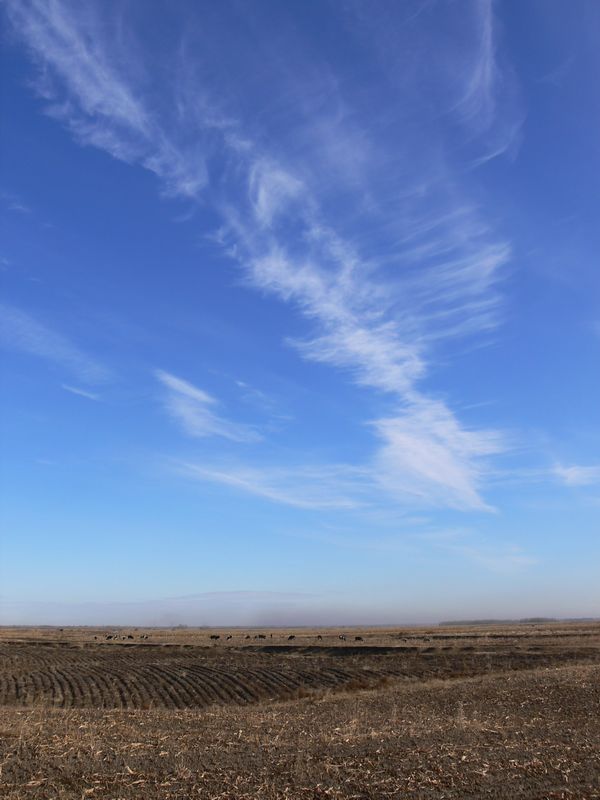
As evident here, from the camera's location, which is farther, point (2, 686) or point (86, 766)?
point (2, 686)

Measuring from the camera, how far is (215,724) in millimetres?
22906

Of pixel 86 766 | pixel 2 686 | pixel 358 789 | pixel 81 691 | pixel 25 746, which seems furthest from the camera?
pixel 2 686

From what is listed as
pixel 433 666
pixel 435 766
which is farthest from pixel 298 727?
pixel 433 666

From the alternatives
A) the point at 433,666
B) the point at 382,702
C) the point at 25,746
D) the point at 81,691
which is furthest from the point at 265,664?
the point at 25,746

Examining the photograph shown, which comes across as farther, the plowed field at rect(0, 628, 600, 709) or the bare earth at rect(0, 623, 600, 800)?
the plowed field at rect(0, 628, 600, 709)

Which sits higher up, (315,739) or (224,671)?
(224,671)

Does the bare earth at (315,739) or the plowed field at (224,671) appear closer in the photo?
the bare earth at (315,739)

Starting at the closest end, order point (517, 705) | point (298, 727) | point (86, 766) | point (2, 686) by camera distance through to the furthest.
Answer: point (86, 766) < point (298, 727) < point (517, 705) < point (2, 686)

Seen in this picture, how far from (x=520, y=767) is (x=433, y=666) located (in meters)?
33.9

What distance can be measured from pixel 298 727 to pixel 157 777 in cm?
808

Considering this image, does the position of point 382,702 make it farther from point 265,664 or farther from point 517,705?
point 265,664

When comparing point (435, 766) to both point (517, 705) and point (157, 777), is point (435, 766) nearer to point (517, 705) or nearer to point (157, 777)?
point (157, 777)

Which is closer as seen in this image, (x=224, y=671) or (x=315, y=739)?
(x=315, y=739)

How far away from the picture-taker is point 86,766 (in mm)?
15609
